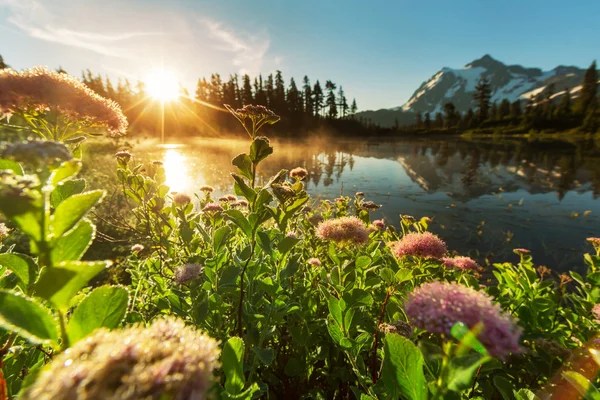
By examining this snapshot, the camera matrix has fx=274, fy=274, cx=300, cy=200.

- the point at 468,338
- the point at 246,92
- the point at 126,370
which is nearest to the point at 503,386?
the point at 468,338

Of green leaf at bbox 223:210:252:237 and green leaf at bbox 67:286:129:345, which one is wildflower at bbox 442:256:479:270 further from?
green leaf at bbox 67:286:129:345

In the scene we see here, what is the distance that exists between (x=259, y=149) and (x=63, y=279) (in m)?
1.06

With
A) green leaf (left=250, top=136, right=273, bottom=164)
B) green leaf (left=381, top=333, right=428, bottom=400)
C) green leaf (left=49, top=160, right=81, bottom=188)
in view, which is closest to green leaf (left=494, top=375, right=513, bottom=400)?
green leaf (left=381, top=333, right=428, bottom=400)

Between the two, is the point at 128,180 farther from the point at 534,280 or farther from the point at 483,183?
→ the point at 483,183

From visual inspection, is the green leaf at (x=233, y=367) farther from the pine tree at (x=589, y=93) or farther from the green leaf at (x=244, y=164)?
the pine tree at (x=589, y=93)

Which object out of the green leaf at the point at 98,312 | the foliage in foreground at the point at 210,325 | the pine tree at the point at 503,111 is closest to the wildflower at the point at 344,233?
the foliage in foreground at the point at 210,325

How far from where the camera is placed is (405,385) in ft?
2.74

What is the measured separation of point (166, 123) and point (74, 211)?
6393cm

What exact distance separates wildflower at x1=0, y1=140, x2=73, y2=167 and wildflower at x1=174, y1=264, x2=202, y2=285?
1181mm

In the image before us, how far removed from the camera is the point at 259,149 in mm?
1458

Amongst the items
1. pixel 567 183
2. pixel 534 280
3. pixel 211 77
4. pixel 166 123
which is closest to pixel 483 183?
pixel 567 183

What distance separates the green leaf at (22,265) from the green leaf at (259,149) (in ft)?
3.09

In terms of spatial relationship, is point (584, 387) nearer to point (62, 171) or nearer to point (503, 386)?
point (503, 386)

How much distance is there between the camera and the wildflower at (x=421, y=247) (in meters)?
1.94
